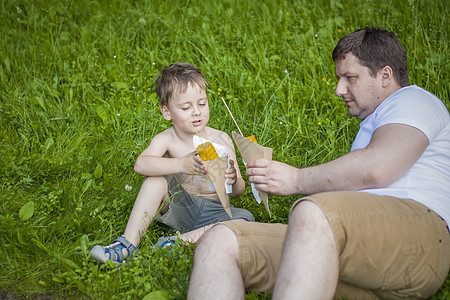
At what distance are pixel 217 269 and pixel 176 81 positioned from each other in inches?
54.3

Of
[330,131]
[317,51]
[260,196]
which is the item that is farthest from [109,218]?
[317,51]

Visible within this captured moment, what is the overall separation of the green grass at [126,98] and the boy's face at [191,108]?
657mm

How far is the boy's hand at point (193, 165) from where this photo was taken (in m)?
2.80

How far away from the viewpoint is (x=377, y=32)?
8.86 ft

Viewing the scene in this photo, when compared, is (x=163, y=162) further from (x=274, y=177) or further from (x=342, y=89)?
(x=342, y=89)

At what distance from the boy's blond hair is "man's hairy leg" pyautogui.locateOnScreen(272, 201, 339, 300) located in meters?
1.44

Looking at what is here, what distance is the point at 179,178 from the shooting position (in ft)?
10.3

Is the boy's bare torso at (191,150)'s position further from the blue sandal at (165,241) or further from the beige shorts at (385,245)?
the beige shorts at (385,245)

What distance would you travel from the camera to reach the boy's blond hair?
3127 millimetres

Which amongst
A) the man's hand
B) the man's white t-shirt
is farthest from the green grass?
the man's white t-shirt

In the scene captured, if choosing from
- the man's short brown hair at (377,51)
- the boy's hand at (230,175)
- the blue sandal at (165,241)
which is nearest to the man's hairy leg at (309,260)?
the boy's hand at (230,175)

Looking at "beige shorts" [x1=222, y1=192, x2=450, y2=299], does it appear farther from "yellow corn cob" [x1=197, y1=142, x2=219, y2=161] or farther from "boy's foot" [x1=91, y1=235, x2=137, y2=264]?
"boy's foot" [x1=91, y1=235, x2=137, y2=264]

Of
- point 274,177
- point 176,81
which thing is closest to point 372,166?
point 274,177

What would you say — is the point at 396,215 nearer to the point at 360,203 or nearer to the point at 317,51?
the point at 360,203
